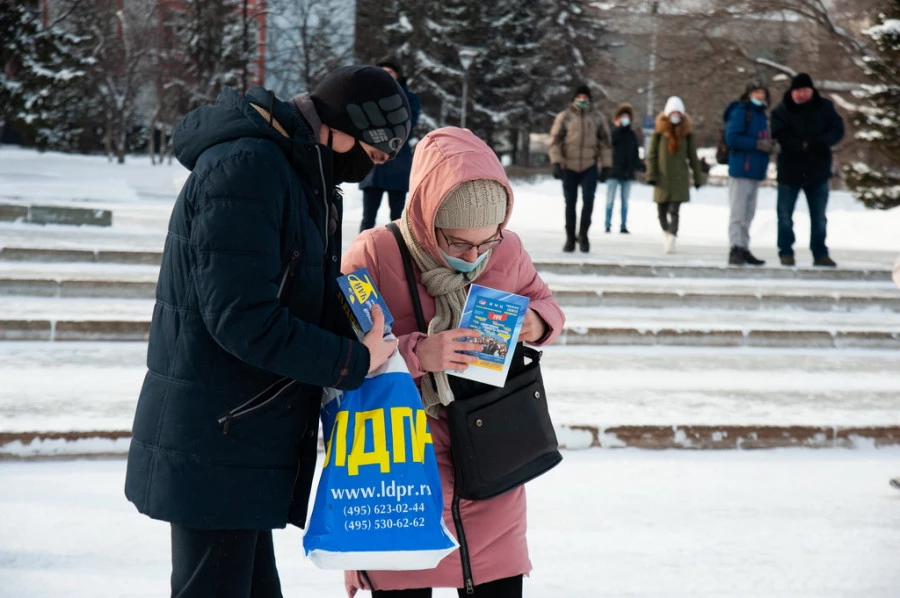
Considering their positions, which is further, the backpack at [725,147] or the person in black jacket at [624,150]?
the person in black jacket at [624,150]

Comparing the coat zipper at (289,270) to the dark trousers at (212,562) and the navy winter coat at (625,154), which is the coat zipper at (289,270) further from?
the navy winter coat at (625,154)

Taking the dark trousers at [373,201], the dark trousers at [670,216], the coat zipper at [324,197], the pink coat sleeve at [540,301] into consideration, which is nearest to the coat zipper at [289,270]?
the coat zipper at [324,197]

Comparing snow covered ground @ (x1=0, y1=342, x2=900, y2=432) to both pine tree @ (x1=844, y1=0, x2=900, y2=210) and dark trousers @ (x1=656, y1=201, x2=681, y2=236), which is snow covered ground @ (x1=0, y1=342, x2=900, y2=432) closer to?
dark trousers @ (x1=656, y1=201, x2=681, y2=236)

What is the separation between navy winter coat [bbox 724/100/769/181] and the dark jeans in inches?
14.9

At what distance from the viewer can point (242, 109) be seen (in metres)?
2.01

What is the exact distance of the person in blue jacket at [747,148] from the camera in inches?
396

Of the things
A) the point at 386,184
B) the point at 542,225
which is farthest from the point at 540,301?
the point at 542,225

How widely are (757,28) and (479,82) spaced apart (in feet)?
39.8

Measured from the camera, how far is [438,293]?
7.52ft

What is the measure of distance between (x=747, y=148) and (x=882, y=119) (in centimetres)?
1266

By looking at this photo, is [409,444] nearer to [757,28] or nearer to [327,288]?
[327,288]

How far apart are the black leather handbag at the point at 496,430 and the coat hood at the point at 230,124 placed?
44cm

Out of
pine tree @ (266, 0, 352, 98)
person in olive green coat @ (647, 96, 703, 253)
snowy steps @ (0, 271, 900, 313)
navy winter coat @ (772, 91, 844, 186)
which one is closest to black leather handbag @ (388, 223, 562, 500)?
snowy steps @ (0, 271, 900, 313)

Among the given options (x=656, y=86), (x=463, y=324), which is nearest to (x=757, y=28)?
(x=656, y=86)
